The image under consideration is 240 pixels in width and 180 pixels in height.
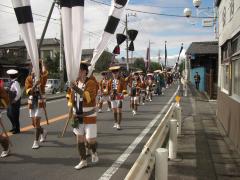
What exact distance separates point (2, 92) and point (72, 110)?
1.78 metres

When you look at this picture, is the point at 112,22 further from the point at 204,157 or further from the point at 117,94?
the point at 117,94

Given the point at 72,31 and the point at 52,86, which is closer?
the point at 72,31

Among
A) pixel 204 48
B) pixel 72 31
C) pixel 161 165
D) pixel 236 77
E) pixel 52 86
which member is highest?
pixel 204 48

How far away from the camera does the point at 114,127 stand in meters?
11.9

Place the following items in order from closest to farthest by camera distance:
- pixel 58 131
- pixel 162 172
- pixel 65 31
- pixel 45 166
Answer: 1. pixel 162 172
2. pixel 65 31
3. pixel 45 166
4. pixel 58 131

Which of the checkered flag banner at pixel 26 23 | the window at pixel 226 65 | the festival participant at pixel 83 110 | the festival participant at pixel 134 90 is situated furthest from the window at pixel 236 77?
the festival participant at pixel 134 90

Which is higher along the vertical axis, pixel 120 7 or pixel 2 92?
pixel 120 7

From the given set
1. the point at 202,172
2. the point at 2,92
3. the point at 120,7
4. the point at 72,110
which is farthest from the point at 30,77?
the point at 202,172

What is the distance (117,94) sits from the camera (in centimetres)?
1184

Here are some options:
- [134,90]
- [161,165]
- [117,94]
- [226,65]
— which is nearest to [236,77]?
[226,65]

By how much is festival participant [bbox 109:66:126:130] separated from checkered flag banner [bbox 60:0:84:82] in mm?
5401

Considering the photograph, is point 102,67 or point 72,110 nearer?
point 72,110

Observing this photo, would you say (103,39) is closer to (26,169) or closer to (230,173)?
(26,169)

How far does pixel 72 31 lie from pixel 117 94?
587 centimetres
